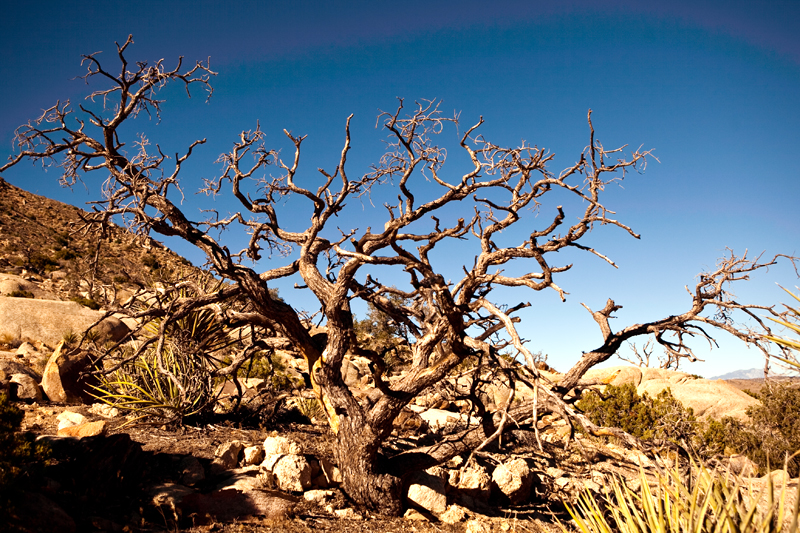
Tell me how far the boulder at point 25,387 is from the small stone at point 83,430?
254 cm

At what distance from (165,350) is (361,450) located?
4.38 metres

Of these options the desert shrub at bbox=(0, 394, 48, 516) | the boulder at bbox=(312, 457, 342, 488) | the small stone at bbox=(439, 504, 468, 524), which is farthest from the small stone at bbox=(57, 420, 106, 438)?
the small stone at bbox=(439, 504, 468, 524)

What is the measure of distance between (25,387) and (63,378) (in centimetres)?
54

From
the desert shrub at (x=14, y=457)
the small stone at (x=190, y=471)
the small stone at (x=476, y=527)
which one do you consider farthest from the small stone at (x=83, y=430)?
the small stone at (x=476, y=527)

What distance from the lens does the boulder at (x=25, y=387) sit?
7.72 meters

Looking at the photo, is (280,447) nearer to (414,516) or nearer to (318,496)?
(318,496)

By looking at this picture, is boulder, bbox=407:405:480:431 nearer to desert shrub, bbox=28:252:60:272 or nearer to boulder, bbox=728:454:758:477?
boulder, bbox=728:454:758:477

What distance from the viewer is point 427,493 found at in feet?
22.0

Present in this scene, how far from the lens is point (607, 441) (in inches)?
471

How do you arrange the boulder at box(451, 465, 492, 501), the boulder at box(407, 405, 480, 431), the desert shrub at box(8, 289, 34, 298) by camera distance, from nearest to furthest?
the boulder at box(451, 465, 492, 501), the boulder at box(407, 405, 480, 431), the desert shrub at box(8, 289, 34, 298)

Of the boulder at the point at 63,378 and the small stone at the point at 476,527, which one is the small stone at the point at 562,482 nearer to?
the small stone at the point at 476,527

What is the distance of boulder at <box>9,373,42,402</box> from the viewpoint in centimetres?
772

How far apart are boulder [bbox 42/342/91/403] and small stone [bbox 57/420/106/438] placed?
233 centimetres

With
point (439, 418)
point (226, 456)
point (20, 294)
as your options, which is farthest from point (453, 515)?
point (20, 294)
